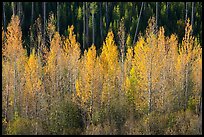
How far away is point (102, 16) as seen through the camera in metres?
49.8

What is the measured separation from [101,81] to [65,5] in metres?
22.1

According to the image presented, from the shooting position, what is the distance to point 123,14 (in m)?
47.8

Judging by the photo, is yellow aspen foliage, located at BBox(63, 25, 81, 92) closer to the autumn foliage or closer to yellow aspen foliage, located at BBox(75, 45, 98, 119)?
the autumn foliage

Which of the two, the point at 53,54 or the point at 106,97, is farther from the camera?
the point at 53,54

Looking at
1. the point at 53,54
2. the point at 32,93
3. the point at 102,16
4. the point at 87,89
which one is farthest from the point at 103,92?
the point at 102,16

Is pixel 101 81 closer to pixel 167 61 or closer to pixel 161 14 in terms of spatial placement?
pixel 167 61

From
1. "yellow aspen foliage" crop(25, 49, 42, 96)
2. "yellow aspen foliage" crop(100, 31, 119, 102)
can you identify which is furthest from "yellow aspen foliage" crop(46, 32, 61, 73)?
"yellow aspen foliage" crop(100, 31, 119, 102)

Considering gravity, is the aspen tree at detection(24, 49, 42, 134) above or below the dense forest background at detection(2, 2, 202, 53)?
below

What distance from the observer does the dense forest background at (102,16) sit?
1838 inches

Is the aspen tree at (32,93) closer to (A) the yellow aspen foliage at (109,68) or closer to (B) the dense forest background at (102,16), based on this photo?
(A) the yellow aspen foliage at (109,68)

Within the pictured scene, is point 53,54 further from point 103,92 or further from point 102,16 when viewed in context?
point 102,16

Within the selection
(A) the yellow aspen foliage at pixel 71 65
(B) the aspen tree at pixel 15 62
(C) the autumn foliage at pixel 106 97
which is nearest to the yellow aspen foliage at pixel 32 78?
(C) the autumn foliage at pixel 106 97

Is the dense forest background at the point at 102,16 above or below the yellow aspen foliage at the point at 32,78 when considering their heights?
above

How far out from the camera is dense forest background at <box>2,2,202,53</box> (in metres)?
46.7
